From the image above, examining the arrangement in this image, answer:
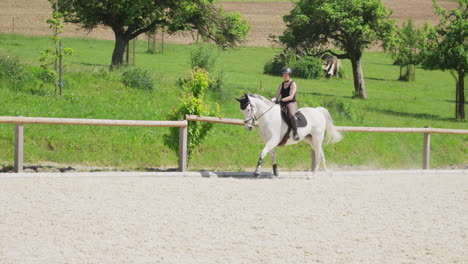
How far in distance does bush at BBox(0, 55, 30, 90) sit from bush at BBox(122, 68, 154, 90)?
3.48 metres

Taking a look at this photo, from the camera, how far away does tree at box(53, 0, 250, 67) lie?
111 ft

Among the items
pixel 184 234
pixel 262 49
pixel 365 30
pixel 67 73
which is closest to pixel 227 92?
pixel 67 73

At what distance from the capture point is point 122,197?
11.4 meters

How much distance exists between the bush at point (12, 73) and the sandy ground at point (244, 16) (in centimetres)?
1280

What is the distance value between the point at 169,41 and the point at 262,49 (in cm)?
734

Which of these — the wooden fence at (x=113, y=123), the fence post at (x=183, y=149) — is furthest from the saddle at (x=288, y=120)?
the fence post at (x=183, y=149)

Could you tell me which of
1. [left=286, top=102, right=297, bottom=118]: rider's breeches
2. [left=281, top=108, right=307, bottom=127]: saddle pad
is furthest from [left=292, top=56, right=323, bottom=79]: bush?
[left=286, top=102, right=297, bottom=118]: rider's breeches

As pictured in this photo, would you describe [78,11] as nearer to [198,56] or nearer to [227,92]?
[198,56]

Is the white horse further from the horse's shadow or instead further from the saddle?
the horse's shadow

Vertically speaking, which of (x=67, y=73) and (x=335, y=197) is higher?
(x=67, y=73)

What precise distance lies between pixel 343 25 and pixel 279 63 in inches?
310

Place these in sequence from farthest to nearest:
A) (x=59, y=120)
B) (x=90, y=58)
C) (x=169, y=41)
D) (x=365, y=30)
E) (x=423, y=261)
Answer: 1. (x=169, y=41)
2. (x=90, y=58)
3. (x=365, y=30)
4. (x=59, y=120)
5. (x=423, y=261)

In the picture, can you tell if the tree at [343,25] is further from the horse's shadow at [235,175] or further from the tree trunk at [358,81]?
the horse's shadow at [235,175]

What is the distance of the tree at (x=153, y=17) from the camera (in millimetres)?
33750
